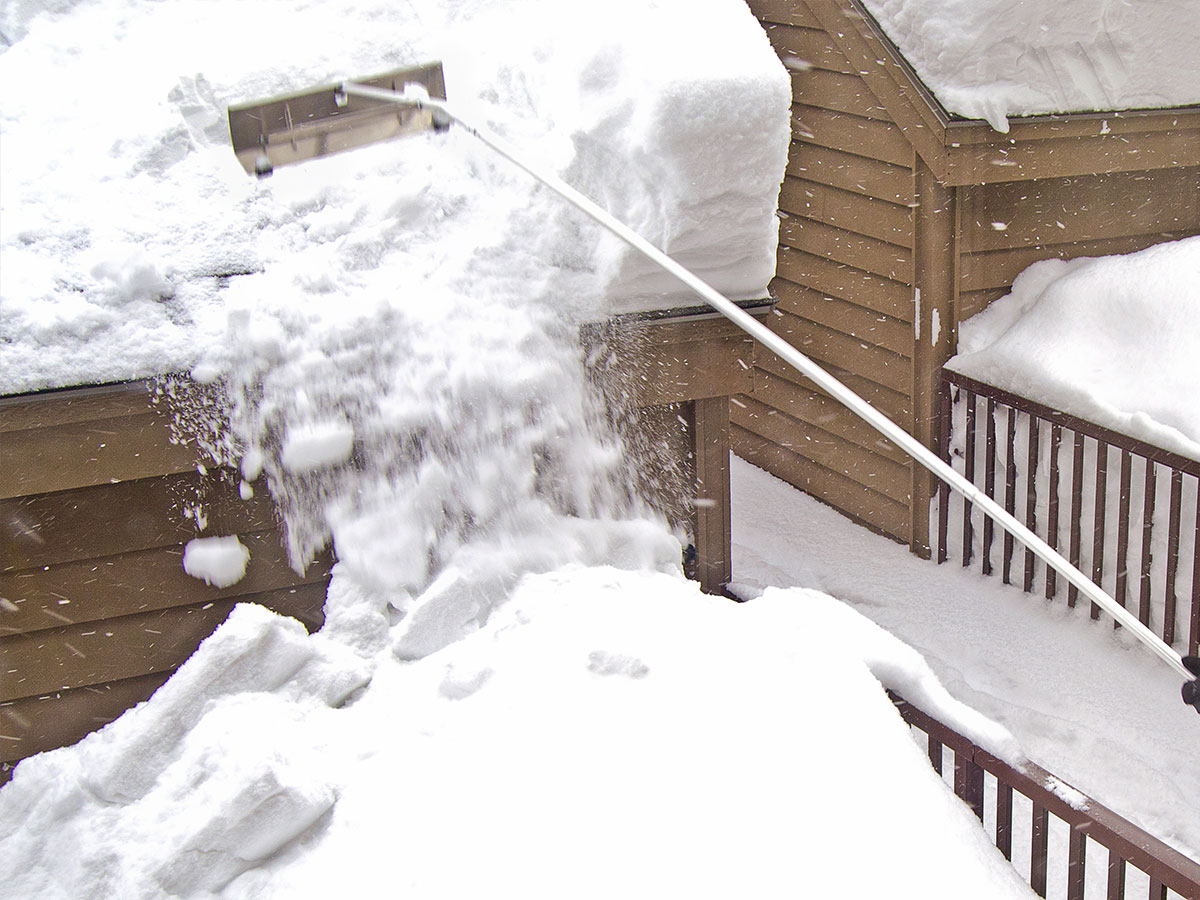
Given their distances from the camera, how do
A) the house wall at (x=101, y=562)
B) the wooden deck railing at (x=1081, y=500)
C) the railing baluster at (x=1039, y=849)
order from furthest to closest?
the wooden deck railing at (x=1081, y=500) → the house wall at (x=101, y=562) → the railing baluster at (x=1039, y=849)

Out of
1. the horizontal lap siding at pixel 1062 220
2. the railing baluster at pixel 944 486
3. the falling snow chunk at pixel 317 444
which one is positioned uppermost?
the horizontal lap siding at pixel 1062 220

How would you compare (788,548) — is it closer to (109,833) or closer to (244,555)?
(244,555)

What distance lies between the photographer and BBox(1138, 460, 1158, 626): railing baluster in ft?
12.9

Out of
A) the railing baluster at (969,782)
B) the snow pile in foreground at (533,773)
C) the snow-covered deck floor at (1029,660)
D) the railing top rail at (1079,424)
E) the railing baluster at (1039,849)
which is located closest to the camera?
the snow pile in foreground at (533,773)

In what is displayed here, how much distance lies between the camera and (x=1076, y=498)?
14.1ft

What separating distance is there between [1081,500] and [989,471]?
499 mm

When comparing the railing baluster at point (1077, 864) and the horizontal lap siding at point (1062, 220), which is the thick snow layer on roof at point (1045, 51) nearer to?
the horizontal lap siding at point (1062, 220)

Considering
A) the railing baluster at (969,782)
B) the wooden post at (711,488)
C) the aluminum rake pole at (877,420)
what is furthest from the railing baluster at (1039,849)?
the wooden post at (711,488)

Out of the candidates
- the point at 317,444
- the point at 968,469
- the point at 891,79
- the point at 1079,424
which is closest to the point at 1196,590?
the point at 1079,424

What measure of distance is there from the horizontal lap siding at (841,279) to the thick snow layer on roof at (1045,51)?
344 mm

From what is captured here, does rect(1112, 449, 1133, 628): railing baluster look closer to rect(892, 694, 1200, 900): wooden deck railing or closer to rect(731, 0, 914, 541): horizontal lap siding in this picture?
rect(731, 0, 914, 541): horizontal lap siding

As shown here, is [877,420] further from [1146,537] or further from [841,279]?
[841,279]

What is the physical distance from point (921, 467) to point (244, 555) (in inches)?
128

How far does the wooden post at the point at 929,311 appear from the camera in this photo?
15.2ft
